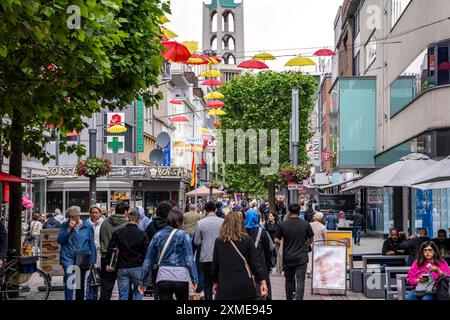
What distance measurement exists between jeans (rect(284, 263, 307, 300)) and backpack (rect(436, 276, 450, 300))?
3.08 meters

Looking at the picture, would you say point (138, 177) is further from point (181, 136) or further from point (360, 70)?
point (181, 136)

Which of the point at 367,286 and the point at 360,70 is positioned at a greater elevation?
the point at 360,70

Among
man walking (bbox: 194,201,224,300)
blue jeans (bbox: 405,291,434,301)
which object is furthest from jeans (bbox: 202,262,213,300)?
blue jeans (bbox: 405,291,434,301)

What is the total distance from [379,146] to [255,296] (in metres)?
36.7

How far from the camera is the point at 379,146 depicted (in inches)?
1825

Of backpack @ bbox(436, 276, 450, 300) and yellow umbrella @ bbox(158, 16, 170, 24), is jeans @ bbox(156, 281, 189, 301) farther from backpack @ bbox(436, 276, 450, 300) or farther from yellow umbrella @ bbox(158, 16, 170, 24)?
yellow umbrella @ bbox(158, 16, 170, 24)

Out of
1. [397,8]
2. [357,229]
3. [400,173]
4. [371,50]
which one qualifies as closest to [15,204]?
[400,173]

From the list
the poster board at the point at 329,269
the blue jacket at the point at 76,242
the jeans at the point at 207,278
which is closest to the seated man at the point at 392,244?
the poster board at the point at 329,269

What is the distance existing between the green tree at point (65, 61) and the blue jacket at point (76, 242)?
1.68 m

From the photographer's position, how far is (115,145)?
56.2 metres

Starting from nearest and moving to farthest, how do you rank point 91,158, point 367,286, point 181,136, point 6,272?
1. point 6,272
2. point 367,286
3. point 91,158
4. point 181,136

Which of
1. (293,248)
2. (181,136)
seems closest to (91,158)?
(293,248)

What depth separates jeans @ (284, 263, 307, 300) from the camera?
15.4 meters
